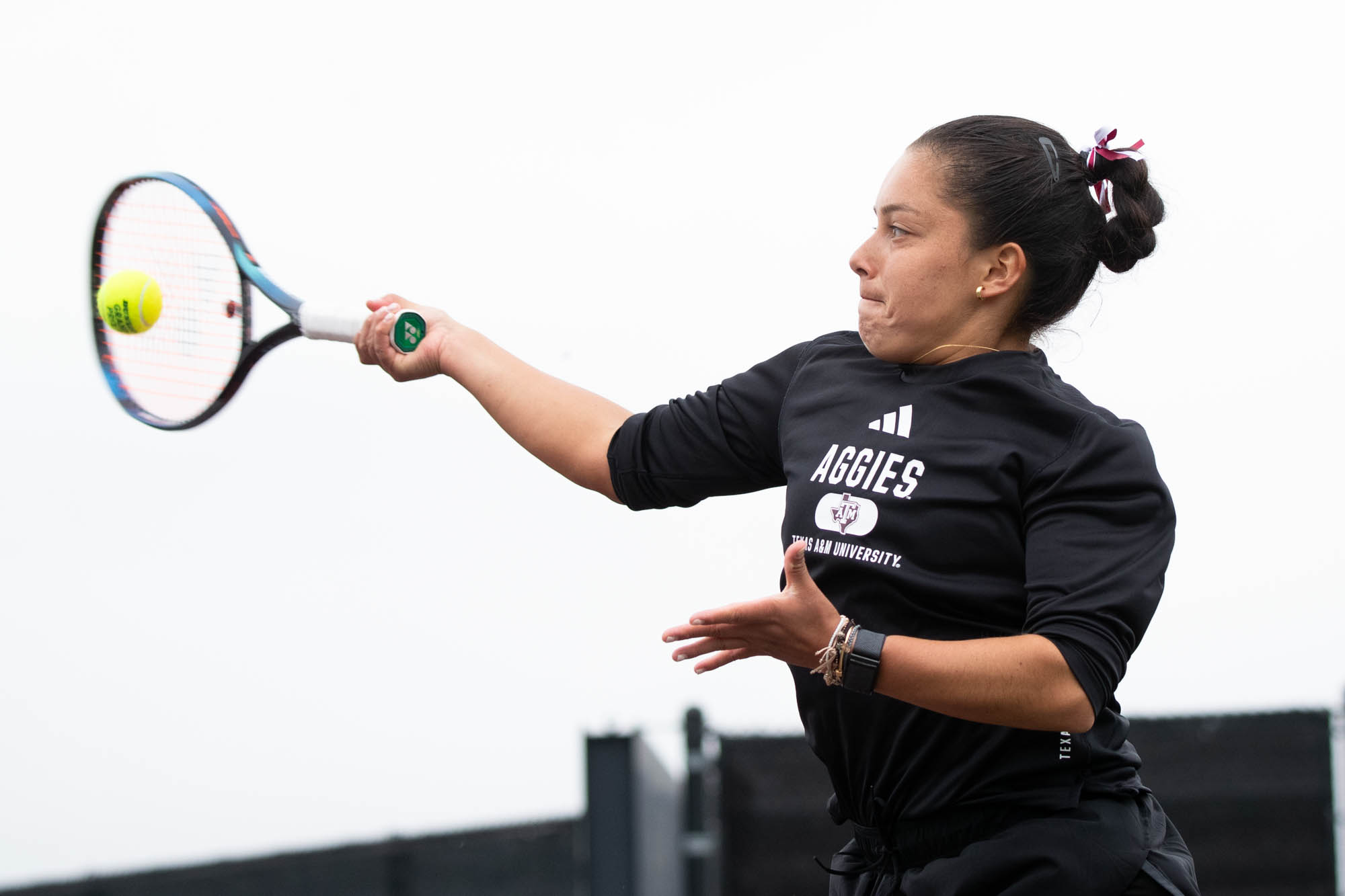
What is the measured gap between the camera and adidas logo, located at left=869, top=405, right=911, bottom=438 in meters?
1.67

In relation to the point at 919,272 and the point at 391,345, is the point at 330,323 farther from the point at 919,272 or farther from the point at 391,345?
the point at 919,272

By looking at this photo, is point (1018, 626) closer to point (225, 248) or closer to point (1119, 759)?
point (1119, 759)

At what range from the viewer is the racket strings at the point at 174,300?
259 cm

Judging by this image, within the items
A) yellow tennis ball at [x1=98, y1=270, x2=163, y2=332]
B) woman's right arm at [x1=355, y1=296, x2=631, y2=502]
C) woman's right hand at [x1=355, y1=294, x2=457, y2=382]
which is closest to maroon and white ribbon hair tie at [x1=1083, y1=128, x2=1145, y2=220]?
woman's right arm at [x1=355, y1=296, x2=631, y2=502]

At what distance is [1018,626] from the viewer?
5.19 ft

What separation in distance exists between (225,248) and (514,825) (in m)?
2.54

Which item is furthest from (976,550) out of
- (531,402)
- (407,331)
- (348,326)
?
(348,326)

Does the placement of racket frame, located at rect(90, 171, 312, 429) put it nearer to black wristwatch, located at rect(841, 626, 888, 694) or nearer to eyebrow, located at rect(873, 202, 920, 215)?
eyebrow, located at rect(873, 202, 920, 215)

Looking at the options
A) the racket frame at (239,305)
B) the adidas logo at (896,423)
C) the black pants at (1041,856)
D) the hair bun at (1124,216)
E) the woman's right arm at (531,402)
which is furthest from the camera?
the racket frame at (239,305)

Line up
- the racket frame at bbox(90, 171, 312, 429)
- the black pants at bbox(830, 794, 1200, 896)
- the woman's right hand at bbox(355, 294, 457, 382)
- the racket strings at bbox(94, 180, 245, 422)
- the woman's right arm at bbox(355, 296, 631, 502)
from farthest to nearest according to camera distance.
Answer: the racket strings at bbox(94, 180, 245, 422) < the racket frame at bbox(90, 171, 312, 429) < the woman's right hand at bbox(355, 294, 457, 382) < the woman's right arm at bbox(355, 296, 631, 502) < the black pants at bbox(830, 794, 1200, 896)

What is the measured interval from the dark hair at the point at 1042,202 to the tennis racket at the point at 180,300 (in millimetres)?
1247

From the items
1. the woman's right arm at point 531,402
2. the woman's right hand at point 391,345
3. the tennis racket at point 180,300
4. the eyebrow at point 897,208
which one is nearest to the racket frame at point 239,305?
the tennis racket at point 180,300

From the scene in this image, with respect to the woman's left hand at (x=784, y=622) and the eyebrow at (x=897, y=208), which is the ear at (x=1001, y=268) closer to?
the eyebrow at (x=897, y=208)

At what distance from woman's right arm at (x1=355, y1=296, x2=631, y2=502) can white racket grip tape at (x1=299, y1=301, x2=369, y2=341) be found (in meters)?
0.13
